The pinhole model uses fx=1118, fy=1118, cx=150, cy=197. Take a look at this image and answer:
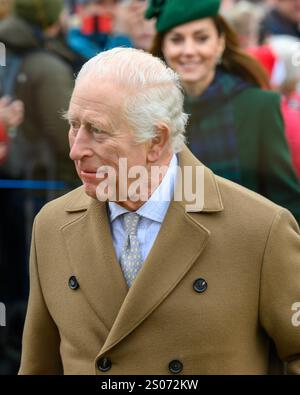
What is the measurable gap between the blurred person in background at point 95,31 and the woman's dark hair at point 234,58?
0.61 m

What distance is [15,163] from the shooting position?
619 cm

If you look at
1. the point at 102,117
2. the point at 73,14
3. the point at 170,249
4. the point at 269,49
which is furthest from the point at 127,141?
the point at 73,14

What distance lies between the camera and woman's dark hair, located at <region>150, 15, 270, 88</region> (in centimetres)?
594

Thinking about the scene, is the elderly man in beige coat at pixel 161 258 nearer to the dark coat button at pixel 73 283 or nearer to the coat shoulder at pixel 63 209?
the dark coat button at pixel 73 283

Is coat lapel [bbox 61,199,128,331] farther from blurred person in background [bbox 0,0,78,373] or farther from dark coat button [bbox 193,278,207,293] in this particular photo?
blurred person in background [bbox 0,0,78,373]

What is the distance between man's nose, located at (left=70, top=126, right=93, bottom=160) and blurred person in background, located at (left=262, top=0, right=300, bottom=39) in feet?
18.5

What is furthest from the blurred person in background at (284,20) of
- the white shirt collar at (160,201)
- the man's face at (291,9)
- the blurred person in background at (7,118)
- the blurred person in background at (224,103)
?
the white shirt collar at (160,201)

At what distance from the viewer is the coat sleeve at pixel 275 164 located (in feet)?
18.9

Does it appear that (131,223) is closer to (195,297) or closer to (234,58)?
(195,297)

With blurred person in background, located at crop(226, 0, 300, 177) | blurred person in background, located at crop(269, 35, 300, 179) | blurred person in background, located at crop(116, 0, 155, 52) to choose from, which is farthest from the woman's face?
blurred person in background, located at crop(116, 0, 155, 52)

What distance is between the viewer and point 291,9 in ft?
29.0

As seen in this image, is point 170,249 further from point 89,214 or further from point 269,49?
point 269,49

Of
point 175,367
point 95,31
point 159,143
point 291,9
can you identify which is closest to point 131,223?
point 159,143

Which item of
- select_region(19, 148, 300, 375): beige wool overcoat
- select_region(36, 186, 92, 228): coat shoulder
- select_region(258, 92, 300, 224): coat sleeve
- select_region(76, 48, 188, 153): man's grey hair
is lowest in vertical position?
select_region(258, 92, 300, 224): coat sleeve
